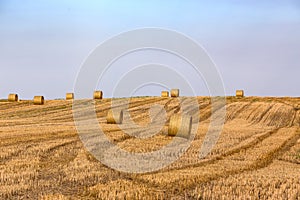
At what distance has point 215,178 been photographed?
883 centimetres

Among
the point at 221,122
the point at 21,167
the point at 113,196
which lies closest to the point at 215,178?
the point at 113,196

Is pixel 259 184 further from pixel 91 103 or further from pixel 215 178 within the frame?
pixel 91 103

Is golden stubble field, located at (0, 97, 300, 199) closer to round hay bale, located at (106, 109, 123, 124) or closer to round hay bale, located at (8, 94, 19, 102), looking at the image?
round hay bale, located at (106, 109, 123, 124)

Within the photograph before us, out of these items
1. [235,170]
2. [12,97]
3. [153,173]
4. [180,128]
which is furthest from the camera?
[12,97]

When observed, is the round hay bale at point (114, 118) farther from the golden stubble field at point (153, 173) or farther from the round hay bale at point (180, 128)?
the round hay bale at point (180, 128)

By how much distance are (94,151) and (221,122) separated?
1321 centimetres

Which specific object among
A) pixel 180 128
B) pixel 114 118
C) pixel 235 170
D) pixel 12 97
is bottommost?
pixel 235 170

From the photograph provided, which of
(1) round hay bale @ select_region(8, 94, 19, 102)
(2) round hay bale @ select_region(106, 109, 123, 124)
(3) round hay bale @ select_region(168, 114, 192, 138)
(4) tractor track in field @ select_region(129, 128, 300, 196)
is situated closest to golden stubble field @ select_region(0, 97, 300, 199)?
(4) tractor track in field @ select_region(129, 128, 300, 196)

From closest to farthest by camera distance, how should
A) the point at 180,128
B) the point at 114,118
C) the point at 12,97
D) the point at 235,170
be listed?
the point at 235,170
the point at 180,128
the point at 114,118
the point at 12,97

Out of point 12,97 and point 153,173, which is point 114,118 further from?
point 12,97

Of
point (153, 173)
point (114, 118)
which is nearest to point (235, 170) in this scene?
point (153, 173)

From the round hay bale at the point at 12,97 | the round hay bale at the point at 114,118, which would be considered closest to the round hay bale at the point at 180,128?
the round hay bale at the point at 114,118

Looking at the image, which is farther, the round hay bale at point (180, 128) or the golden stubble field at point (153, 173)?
the round hay bale at point (180, 128)

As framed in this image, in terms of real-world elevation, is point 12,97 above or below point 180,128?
above
